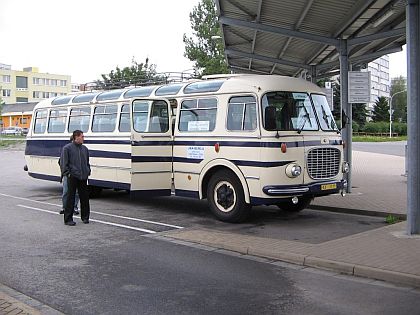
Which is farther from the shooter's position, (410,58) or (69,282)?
(410,58)

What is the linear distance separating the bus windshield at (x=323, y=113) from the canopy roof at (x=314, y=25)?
2168 mm

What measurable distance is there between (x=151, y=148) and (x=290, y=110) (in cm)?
319

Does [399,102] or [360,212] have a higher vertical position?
[399,102]

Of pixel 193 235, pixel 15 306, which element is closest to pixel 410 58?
pixel 193 235

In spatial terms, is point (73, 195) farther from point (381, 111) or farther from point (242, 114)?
point (381, 111)

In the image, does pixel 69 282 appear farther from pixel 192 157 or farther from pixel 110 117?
pixel 110 117

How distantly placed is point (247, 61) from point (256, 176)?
39.0ft

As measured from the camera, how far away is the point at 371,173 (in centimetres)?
2041

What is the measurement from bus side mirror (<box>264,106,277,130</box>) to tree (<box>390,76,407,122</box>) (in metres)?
104

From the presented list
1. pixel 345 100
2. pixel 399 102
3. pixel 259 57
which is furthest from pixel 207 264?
pixel 399 102

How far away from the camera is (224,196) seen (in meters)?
10.7

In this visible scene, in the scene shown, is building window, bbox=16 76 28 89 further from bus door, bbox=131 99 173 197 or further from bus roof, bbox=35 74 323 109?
bus door, bbox=131 99 173 197

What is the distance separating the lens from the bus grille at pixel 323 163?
10.2 meters

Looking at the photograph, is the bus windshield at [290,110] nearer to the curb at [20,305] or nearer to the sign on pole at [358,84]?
the sign on pole at [358,84]
